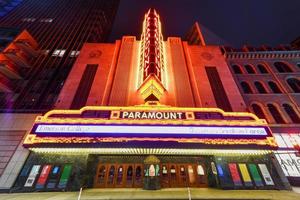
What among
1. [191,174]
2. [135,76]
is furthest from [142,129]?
[135,76]

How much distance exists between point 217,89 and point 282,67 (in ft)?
38.4

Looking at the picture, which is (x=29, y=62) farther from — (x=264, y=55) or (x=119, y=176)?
(x=264, y=55)

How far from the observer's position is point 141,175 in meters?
14.3

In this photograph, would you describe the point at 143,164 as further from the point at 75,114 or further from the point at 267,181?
the point at 267,181

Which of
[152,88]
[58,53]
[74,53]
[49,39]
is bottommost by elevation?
[152,88]

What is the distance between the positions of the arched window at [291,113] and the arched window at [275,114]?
1.08 meters

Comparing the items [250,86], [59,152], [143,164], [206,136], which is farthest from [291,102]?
[59,152]

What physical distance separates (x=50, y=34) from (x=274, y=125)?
1655 inches

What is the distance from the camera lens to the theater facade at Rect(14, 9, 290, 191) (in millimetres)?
12219

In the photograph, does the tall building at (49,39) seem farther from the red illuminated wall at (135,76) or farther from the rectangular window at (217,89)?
the rectangular window at (217,89)

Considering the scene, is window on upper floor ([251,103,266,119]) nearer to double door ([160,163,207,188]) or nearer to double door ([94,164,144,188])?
double door ([160,163,207,188])

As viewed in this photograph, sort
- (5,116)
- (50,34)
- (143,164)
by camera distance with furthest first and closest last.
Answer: (50,34) < (5,116) < (143,164)

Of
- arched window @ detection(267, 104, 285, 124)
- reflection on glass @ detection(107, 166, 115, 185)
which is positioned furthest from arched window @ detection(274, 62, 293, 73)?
reflection on glass @ detection(107, 166, 115, 185)

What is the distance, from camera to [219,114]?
14.3 m
